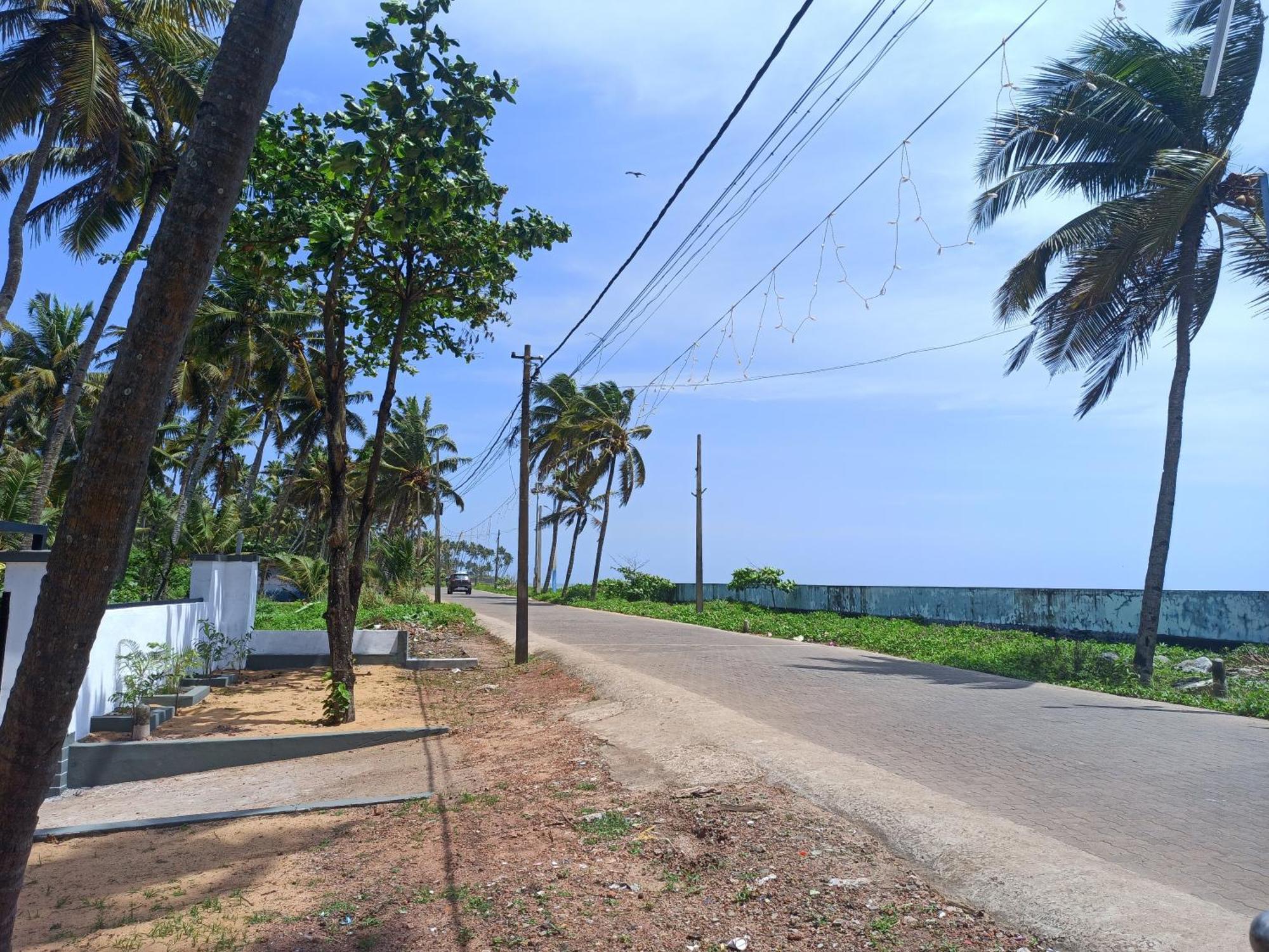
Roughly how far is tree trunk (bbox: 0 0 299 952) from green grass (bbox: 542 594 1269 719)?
12870mm

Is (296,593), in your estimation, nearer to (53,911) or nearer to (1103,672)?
(1103,672)

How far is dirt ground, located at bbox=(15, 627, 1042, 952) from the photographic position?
4918mm

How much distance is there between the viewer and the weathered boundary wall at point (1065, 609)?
18750mm

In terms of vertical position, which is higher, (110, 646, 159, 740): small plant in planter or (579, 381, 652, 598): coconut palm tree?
(579, 381, 652, 598): coconut palm tree

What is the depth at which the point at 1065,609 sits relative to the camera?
22422 millimetres

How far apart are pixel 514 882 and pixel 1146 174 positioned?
16.8 meters

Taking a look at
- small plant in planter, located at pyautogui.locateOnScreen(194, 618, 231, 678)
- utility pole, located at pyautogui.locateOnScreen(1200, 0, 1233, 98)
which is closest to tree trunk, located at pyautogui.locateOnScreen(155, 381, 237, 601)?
small plant in planter, located at pyautogui.locateOnScreen(194, 618, 231, 678)

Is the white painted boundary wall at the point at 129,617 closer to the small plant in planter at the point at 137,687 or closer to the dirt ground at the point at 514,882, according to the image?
the small plant in planter at the point at 137,687

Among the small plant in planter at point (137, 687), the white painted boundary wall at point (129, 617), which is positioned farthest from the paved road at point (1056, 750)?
the small plant in planter at point (137, 687)

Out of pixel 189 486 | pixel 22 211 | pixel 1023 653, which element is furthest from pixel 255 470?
pixel 1023 653

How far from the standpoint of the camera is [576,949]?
4.77 meters

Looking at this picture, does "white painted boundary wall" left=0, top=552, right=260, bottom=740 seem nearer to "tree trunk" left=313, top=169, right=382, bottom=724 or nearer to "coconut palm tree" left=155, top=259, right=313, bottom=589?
"tree trunk" left=313, top=169, right=382, bottom=724

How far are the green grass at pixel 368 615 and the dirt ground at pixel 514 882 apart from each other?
1505 cm

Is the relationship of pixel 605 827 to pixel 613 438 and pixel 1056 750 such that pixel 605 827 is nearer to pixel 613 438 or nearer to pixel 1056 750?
pixel 1056 750
